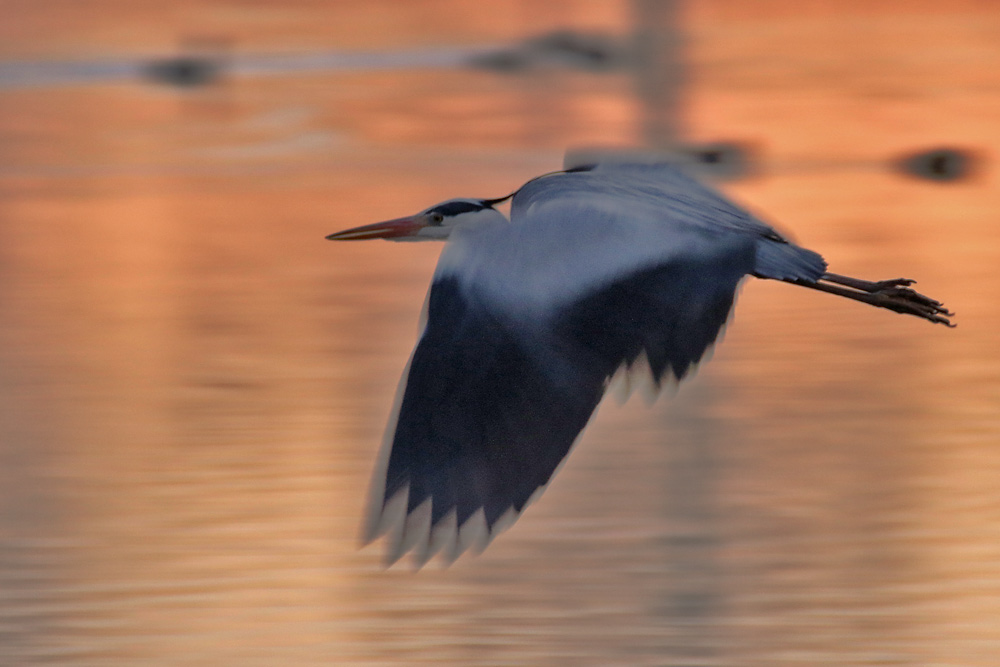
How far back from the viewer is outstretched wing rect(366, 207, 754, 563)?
2.85 metres

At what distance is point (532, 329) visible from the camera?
2.89 m

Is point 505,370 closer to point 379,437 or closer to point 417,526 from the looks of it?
point 417,526

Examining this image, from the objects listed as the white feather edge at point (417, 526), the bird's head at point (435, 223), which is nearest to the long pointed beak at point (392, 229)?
the bird's head at point (435, 223)

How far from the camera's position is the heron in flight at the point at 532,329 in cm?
284

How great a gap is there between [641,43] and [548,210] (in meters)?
16.5

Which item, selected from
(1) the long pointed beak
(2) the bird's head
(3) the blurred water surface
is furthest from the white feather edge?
(3) the blurred water surface

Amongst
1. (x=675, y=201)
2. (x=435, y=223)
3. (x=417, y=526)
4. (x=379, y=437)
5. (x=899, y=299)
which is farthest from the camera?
(x=379, y=437)

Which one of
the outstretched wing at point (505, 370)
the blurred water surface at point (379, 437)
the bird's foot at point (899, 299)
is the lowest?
the blurred water surface at point (379, 437)

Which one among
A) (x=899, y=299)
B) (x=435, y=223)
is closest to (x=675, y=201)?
(x=435, y=223)

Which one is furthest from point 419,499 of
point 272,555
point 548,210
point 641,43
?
point 641,43

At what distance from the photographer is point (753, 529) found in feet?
16.3

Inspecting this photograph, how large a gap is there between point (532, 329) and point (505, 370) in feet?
0.23

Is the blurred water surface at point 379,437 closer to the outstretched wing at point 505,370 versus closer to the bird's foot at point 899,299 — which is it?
the bird's foot at point 899,299

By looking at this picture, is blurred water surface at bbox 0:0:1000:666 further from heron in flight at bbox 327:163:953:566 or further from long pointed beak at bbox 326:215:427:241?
heron in flight at bbox 327:163:953:566
